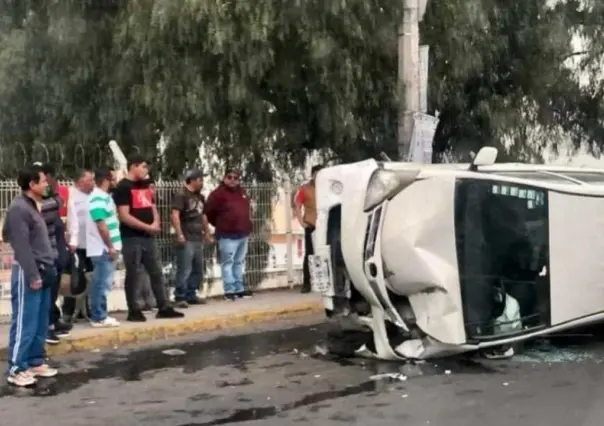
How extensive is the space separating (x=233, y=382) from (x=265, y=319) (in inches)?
140

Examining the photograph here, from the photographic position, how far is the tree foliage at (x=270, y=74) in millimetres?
12516

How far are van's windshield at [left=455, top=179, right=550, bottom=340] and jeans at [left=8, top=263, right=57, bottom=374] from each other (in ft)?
11.5

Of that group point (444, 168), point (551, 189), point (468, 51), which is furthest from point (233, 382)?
point (468, 51)

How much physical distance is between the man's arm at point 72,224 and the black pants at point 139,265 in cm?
54

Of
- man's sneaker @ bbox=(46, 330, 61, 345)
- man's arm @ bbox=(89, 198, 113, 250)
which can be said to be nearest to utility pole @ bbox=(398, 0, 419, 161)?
man's arm @ bbox=(89, 198, 113, 250)

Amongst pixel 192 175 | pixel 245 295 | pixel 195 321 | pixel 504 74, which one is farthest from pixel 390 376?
pixel 504 74

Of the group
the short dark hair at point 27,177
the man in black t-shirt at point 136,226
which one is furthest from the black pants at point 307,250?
the short dark hair at point 27,177

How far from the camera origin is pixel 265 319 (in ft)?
38.6

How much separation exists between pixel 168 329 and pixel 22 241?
9.82 ft

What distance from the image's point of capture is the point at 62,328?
32.7 feet

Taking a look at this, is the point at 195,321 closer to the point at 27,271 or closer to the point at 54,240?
the point at 54,240

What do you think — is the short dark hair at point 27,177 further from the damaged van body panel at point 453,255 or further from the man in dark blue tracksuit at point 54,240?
the damaged van body panel at point 453,255

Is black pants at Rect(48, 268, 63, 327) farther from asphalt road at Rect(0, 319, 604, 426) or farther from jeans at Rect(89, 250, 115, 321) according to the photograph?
asphalt road at Rect(0, 319, 604, 426)

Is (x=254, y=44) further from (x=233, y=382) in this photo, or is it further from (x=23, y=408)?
(x=23, y=408)
